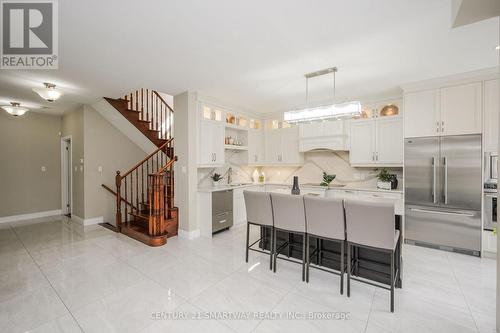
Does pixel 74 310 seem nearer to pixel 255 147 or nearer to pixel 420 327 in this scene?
pixel 420 327

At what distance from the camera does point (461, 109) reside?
3400mm

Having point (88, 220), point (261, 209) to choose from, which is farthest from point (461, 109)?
point (88, 220)

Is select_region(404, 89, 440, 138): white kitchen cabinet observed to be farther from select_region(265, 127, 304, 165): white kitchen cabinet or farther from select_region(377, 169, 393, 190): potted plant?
select_region(265, 127, 304, 165): white kitchen cabinet

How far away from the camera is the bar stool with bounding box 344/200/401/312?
2.08 meters

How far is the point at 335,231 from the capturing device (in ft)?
7.93

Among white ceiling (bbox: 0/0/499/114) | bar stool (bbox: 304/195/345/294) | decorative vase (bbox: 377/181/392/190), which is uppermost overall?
white ceiling (bbox: 0/0/499/114)

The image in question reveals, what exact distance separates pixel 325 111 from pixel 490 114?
2.36 meters

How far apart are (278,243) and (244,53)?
2626 millimetres

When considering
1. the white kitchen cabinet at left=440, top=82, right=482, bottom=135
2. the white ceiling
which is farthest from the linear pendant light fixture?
the white kitchen cabinet at left=440, top=82, right=482, bottom=135

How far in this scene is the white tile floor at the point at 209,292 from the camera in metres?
1.93

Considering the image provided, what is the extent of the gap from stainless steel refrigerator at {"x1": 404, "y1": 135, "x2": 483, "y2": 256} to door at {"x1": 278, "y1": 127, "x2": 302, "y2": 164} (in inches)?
86.6

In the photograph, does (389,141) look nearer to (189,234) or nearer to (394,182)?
(394,182)

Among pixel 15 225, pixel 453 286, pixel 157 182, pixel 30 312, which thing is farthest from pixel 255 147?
pixel 15 225

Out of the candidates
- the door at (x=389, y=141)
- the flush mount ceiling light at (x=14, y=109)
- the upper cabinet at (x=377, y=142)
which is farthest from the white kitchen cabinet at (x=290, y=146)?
the flush mount ceiling light at (x=14, y=109)
